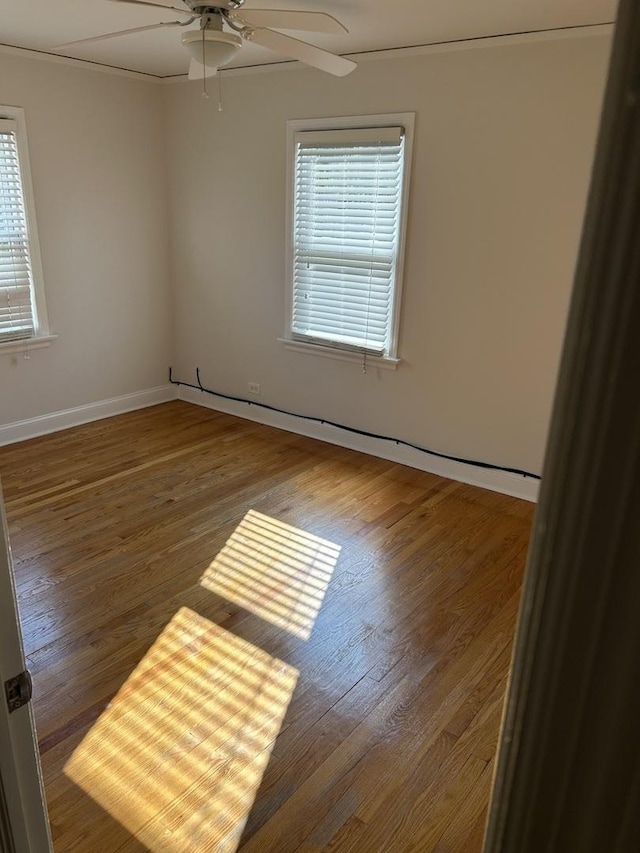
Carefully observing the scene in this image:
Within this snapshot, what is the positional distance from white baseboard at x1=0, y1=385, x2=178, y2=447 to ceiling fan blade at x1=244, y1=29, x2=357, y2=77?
3082 mm

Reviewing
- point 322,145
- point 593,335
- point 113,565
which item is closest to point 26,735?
point 593,335

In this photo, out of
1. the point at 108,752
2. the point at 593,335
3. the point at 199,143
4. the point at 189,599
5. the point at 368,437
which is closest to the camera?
the point at 593,335

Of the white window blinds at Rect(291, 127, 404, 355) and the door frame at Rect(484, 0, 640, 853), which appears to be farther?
the white window blinds at Rect(291, 127, 404, 355)

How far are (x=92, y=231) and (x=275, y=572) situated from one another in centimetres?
305

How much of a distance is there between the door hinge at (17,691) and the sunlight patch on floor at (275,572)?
1.69 m

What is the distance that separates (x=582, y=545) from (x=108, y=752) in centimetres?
205

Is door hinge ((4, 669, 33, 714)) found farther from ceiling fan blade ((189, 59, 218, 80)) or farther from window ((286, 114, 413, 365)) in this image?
window ((286, 114, 413, 365))

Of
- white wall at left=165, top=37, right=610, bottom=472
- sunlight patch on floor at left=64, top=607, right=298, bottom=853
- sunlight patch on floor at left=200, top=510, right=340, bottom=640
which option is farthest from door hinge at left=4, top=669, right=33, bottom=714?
white wall at left=165, top=37, right=610, bottom=472

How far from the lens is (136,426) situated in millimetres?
4820

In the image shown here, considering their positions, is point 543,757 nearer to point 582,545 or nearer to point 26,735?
point 582,545

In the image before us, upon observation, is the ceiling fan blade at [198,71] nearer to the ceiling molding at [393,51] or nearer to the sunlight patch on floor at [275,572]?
the ceiling molding at [393,51]

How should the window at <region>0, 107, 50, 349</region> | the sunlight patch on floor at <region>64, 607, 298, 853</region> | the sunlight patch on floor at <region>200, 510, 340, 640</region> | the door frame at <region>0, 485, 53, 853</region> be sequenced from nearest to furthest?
the door frame at <region>0, 485, 53, 853</region> < the sunlight patch on floor at <region>64, 607, 298, 853</region> < the sunlight patch on floor at <region>200, 510, 340, 640</region> < the window at <region>0, 107, 50, 349</region>

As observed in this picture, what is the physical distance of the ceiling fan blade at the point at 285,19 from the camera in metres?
2.30

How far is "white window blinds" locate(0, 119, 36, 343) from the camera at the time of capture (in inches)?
158
